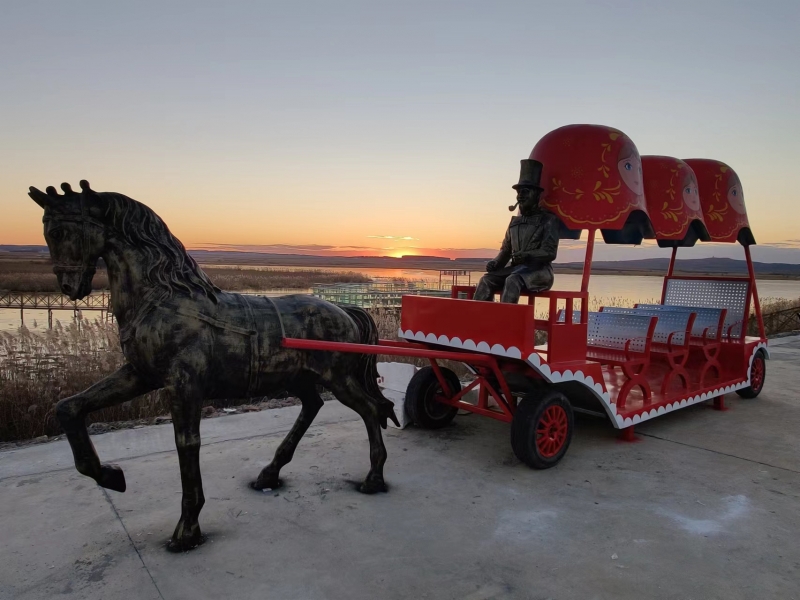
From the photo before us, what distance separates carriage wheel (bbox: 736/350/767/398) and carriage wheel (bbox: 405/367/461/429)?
4142 mm

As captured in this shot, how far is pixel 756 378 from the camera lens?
686 cm

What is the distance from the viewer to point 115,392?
10.1ft

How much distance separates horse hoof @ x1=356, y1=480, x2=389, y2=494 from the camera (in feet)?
12.3

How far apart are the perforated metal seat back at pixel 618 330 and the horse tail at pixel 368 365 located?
2.96 m

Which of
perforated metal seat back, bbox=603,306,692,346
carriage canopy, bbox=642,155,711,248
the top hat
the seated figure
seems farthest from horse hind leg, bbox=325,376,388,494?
perforated metal seat back, bbox=603,306,692,346

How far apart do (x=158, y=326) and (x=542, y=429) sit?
2970 mm

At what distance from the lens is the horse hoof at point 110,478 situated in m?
3.12

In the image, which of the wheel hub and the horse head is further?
the wheel hub

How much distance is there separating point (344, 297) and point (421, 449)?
14.2 m

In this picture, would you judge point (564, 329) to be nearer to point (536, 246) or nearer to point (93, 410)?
point (536, 246)

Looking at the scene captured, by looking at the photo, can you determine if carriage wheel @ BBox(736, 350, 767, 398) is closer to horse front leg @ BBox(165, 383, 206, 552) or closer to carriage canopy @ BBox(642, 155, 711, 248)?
carriage canopy @ BBox(642, 155, 711, 248)

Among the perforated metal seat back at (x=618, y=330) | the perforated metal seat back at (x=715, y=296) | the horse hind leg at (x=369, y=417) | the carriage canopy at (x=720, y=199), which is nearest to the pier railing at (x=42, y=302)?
the perforated metal seat back at (x=618, y=330)

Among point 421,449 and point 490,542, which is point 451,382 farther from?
point 490,542

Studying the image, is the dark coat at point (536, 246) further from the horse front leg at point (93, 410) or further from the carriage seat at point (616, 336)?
the horse front leg at point (93, 410)
